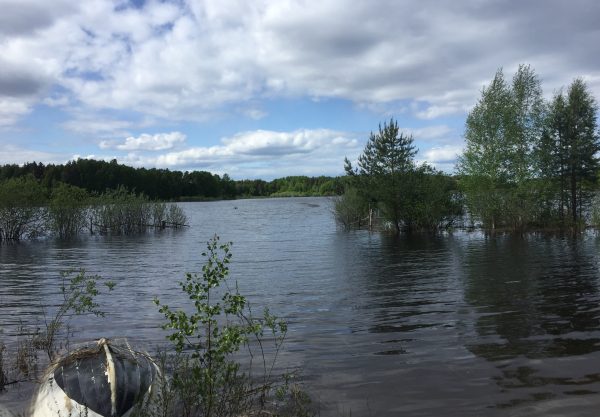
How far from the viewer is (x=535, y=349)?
32.0 feet

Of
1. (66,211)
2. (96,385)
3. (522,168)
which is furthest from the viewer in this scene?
(66,211)

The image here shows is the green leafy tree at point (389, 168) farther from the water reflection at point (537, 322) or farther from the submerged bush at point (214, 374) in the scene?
the submerged bush at point (214, 374)

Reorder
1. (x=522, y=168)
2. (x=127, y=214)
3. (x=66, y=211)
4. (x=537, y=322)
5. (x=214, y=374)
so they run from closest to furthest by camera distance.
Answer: (x=214, y=374)
(x=537, y=322)
(x=522, y=168)
(x=66, y=211)
(x=127, y=214)

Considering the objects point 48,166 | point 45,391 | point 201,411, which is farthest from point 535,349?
point 48,166

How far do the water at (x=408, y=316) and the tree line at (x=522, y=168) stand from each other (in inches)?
380

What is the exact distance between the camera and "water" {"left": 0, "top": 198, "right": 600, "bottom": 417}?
7793mm

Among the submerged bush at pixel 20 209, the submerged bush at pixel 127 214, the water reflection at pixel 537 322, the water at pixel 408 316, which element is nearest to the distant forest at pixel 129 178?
the submerged bush at pixel 127 214

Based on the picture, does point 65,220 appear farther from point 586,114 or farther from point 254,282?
point 586,114

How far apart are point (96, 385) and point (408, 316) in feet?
30.0

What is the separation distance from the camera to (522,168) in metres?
40.0

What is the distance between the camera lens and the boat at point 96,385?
5.96 metres

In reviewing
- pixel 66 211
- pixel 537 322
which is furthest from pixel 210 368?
pixel 66 211

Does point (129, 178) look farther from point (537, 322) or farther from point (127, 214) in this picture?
point (537, 322)

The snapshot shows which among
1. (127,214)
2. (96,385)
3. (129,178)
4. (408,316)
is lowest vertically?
(408,316)
